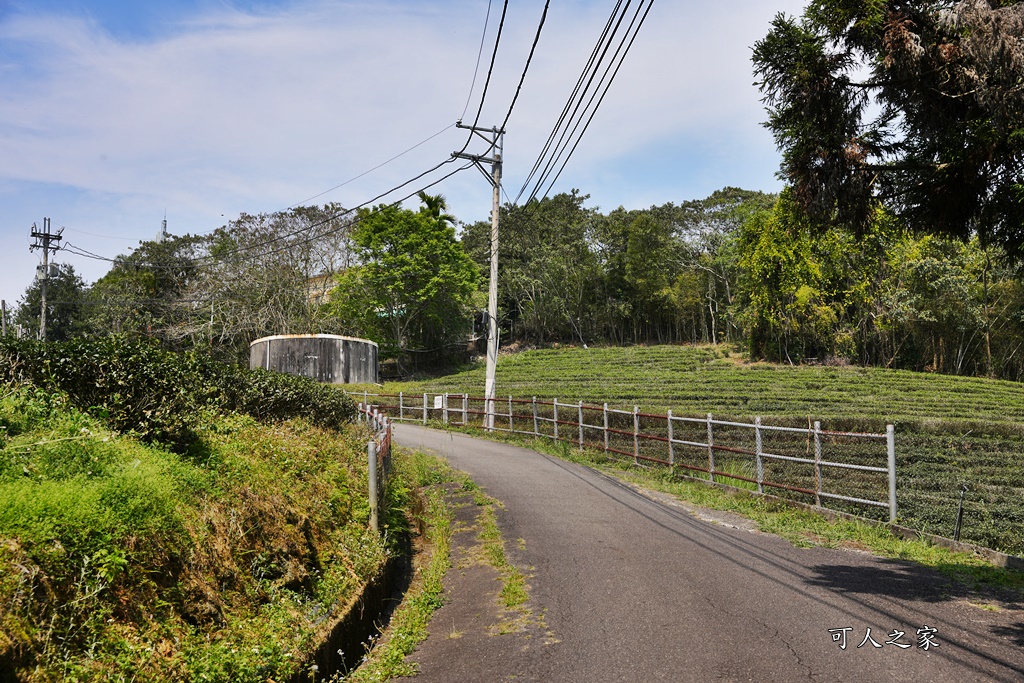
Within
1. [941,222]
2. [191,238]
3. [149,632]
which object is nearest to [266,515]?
[149,632]

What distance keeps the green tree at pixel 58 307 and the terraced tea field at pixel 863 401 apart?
18879mm

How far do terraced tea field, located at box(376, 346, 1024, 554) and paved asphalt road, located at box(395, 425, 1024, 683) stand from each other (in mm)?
3057

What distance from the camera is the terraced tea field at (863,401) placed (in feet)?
35.1

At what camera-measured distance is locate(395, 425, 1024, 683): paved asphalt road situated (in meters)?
4.73

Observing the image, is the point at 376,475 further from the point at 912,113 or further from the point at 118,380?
the point at 912,113

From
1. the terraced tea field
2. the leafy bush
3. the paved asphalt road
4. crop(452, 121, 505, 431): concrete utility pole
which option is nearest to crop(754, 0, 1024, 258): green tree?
the paved asphalt road

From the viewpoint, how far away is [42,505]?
4.23 metres

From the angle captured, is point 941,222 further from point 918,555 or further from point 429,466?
point 429,466

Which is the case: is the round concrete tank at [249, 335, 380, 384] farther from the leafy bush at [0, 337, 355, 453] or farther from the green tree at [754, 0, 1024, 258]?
the green tree at [754, 0, 1024, 258]

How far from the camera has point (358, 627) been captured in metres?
5.77

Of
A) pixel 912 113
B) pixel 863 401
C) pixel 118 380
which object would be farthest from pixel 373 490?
pixel 863 401

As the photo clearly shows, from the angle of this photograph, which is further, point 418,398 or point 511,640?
point 418,398

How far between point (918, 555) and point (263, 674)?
687 centimetres

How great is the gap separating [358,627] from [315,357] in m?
34.4
